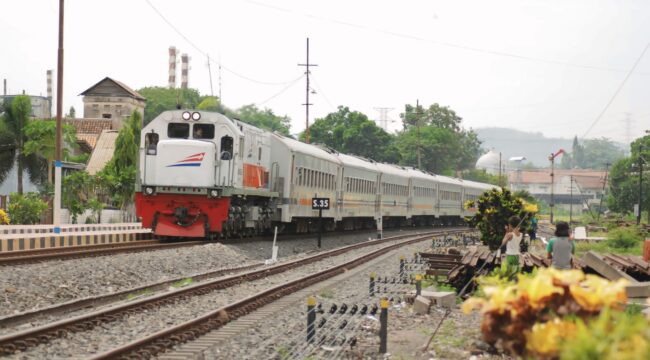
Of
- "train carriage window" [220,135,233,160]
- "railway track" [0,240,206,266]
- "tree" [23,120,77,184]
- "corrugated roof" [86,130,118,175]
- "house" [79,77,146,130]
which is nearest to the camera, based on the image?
"railway track" [0,240,206,266]

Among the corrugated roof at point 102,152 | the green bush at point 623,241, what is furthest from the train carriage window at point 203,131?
the corrugated roof at point 102,152

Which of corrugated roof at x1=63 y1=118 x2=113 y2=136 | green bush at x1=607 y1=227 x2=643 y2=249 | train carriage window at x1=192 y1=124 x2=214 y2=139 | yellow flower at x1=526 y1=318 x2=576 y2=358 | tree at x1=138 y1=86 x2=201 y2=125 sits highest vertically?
tree at x1=138 y1=86 x2=201 y2=125

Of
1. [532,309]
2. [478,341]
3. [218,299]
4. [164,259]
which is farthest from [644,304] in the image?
[164,259]

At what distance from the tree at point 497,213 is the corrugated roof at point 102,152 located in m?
45.5

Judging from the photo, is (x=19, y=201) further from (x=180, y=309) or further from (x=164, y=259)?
(x=180, y=309)

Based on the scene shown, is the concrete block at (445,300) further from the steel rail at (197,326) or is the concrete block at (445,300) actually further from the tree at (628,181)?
the tree at (628,181)

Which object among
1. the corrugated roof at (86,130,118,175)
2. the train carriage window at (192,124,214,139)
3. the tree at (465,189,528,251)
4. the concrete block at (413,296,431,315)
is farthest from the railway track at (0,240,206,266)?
the corrugated roof at (86,130,118,175)

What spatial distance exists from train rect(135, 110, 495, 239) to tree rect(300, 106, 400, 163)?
69.1 meters

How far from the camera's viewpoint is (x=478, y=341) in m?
10.6

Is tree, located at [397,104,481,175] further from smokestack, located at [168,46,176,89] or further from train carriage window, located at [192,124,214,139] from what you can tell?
train carriage window, located at [192,124,214,139]

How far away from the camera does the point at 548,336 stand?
15.2 feet

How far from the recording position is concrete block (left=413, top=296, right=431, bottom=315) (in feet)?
44.7

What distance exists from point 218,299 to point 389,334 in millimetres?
4107

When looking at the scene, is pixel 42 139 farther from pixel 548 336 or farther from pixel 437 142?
pixel 437 142
